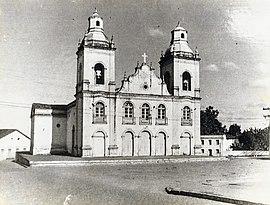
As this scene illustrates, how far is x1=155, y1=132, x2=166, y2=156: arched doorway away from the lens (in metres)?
15.8

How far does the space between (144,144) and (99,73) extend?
345 cm

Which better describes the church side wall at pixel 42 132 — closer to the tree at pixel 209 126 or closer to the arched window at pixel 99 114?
the arched window at pixel 99 114

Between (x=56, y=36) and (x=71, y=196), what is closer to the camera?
(x=71, y=196)

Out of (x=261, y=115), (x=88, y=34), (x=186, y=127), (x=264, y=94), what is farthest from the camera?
(x=186, y=127)

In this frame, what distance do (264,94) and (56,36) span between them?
4.60m

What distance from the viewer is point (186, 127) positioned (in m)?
16.4

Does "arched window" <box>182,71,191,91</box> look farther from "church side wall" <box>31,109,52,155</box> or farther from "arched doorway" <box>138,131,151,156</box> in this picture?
"church side wall" <box>31,109,52,155</box>

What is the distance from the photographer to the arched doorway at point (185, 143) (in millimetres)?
16266

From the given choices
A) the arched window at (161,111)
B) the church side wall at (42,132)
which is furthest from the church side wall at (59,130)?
the arched window at (161,111)

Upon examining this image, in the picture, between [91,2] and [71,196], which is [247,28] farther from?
[71,196]

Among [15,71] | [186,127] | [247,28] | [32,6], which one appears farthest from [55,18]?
[186,127]

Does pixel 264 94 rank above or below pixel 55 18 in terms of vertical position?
below

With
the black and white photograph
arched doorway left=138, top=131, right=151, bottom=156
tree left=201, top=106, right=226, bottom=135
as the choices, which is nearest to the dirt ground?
the black and white photograph

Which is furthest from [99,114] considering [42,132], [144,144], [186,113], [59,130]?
[186,113]
